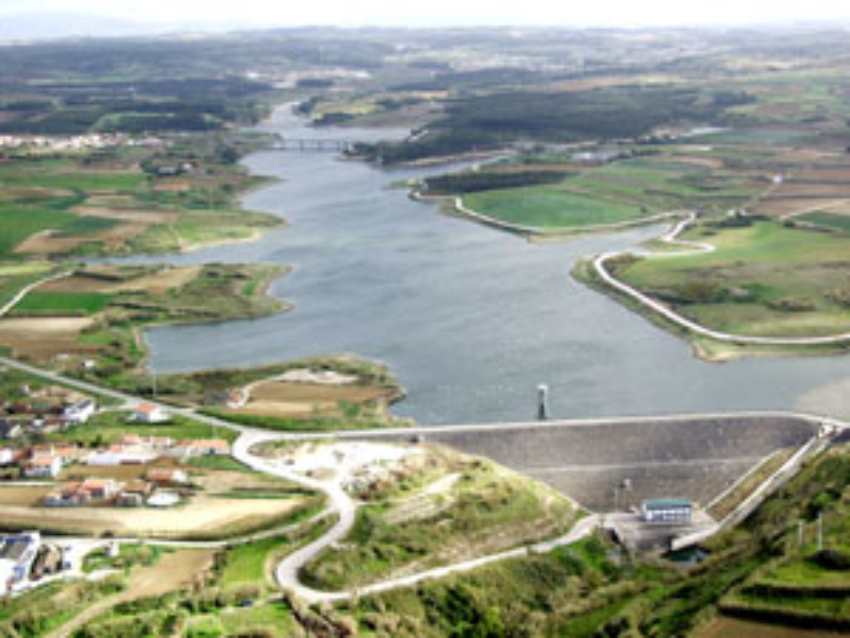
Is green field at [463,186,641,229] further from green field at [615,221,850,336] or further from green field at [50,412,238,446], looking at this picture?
green field at [50,412,238,446]

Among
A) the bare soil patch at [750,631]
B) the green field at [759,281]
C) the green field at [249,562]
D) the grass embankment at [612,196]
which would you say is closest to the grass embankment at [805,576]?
the bare soil patch at [750,631]

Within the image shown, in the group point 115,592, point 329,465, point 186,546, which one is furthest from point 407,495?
point 115,592

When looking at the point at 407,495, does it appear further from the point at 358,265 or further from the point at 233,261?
the point at 233,261

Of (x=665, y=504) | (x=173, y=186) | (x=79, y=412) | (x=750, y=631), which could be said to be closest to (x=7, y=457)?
(x=79, y=412)

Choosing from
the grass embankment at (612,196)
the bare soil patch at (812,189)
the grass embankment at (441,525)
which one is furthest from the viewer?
the bare soil patch at (812,189)

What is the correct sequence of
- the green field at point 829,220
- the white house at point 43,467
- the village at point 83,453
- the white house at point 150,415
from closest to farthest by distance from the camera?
the village at point 83,453 < the white house at point 43,467 < the white house at point 150,415 < the green field at point 829,220

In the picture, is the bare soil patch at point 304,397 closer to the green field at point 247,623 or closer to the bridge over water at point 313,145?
the green field at point 247,623

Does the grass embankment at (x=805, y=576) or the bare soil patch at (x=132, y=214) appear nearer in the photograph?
the grass embankment at (x=805, y=576)
